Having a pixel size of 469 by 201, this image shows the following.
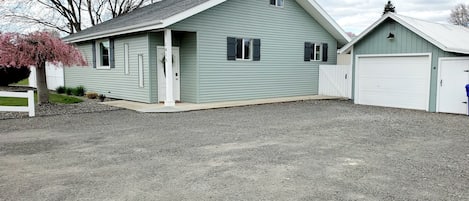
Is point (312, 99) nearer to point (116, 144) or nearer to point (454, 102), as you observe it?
point (454, 102)

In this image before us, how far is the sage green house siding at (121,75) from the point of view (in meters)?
13.2

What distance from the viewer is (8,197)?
13.1 ft

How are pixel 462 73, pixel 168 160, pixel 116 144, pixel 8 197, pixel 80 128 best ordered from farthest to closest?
1. pixel 462 73
2. pixel 80 128
3. pixel 116 144
4. pixel 168 160
5. pixel 8 197

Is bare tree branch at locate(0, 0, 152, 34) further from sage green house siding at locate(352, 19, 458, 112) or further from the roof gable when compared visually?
sage green house siding at locate(352, 19, 458, 112)

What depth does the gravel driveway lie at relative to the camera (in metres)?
4.20

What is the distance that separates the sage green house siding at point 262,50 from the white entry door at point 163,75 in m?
0.27

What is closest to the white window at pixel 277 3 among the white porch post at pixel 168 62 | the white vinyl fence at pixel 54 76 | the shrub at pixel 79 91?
the white porch post at pixel 168 62

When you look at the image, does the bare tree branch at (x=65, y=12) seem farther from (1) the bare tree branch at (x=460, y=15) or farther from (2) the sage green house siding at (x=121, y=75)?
(1) the bare tree branch at (x=460, y=15)

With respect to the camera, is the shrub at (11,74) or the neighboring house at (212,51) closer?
the neighboring house at (212,51)

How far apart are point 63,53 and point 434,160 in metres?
10.6

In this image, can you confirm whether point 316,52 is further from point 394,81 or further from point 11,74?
point 11,74

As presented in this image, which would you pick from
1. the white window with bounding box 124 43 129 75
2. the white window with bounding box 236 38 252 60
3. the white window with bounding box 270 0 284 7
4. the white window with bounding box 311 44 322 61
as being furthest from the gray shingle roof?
the white window with bounding box 311 44 322 61

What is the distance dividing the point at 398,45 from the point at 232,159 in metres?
9.59

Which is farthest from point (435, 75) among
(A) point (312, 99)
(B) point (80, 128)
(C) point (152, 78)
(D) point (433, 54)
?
(B) point (80, 128)
